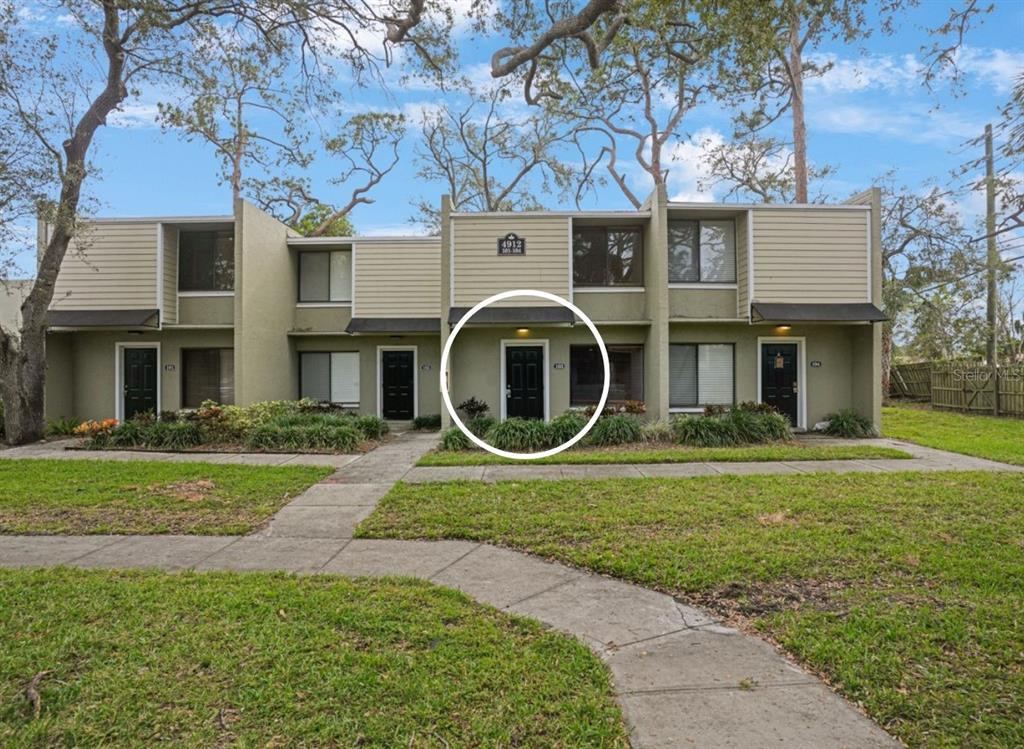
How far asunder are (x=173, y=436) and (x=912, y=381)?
24.2 metres

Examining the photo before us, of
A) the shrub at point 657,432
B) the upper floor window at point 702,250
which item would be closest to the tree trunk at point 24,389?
the shrub at point 657,432

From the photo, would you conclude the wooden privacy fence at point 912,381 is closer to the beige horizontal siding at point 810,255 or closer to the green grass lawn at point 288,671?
the beige horizontal siding at point 810,255

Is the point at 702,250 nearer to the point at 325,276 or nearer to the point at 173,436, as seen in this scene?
the point at 325,276

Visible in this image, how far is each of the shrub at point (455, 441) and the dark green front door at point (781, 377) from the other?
733 cm

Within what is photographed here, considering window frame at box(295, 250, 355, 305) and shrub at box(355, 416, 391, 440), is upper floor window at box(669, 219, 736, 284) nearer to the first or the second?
shrub at box(355, 416, 391, 440)

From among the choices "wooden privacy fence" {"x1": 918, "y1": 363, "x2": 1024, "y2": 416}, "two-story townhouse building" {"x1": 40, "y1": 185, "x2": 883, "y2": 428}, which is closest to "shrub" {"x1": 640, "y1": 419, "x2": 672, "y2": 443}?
"two-story townhouse building" {"x1": 40, "y1": 185, "x2": 883, "y2": 428}

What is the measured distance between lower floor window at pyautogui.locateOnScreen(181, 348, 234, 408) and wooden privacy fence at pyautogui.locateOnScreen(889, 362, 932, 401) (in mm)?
22578

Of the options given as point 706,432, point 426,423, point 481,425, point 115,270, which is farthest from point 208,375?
point 706,432

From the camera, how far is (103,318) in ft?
44.3

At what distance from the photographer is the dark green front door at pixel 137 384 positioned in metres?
14.6

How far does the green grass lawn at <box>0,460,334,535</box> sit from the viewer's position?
6.13m

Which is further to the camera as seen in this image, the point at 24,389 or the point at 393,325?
the point at 393,325

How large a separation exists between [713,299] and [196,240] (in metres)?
12.8

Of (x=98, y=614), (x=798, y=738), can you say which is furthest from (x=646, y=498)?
(x=98, y=614)
